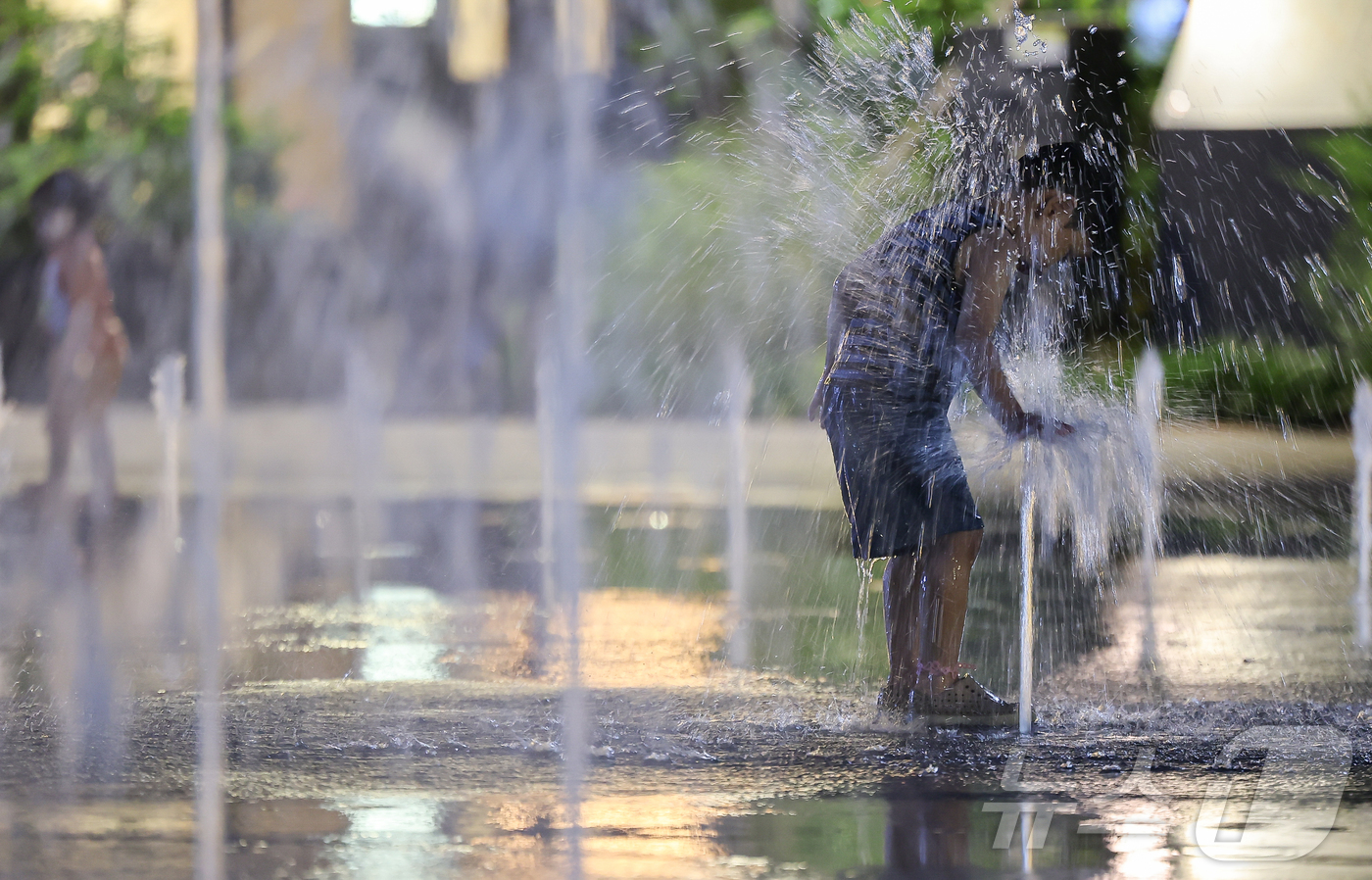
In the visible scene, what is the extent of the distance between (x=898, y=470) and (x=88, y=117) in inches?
614

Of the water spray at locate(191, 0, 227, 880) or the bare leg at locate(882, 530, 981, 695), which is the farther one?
the water spray at locate(191, 0, 227, 880)

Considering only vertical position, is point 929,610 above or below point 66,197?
below

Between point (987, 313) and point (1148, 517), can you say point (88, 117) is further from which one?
point (987, 313)

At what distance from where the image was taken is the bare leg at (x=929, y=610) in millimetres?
4133

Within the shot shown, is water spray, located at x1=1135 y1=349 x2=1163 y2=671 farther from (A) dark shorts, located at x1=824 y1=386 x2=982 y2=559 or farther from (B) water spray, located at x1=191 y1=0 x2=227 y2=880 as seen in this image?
(B) water spray, located at x1=191 y1=0 x2=227 y2=880

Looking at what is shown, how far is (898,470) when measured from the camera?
13.6 feet

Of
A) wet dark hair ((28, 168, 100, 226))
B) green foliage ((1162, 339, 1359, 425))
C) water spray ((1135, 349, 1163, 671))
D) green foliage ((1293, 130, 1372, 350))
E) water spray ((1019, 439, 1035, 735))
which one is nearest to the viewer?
water spray ((1019, 439, 1035, 735))

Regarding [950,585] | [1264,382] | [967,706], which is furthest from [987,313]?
[1264,382]

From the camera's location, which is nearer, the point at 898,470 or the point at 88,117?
the point at 898,470

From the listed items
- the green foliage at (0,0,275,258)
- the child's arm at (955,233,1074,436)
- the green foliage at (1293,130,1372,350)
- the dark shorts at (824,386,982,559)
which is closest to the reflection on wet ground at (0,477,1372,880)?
the dark shorts at (824,386,982,559)

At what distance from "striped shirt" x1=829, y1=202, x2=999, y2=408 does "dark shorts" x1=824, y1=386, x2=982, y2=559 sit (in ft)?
0.17

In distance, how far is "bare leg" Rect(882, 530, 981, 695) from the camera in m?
4.13

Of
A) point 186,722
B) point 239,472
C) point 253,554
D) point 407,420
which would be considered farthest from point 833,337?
point 407,420

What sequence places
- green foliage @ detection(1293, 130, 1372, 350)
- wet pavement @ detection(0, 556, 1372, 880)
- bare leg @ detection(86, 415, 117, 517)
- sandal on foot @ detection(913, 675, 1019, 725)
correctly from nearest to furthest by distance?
wet pavement @ detection(0, 556, 1372, 880) → sandal on foot @ detection(913, 675, 1019, 725) → bare leg @ detection(86, 415, 117, 517) → green foliage @ detection(1293, 130, 1372, 350)
